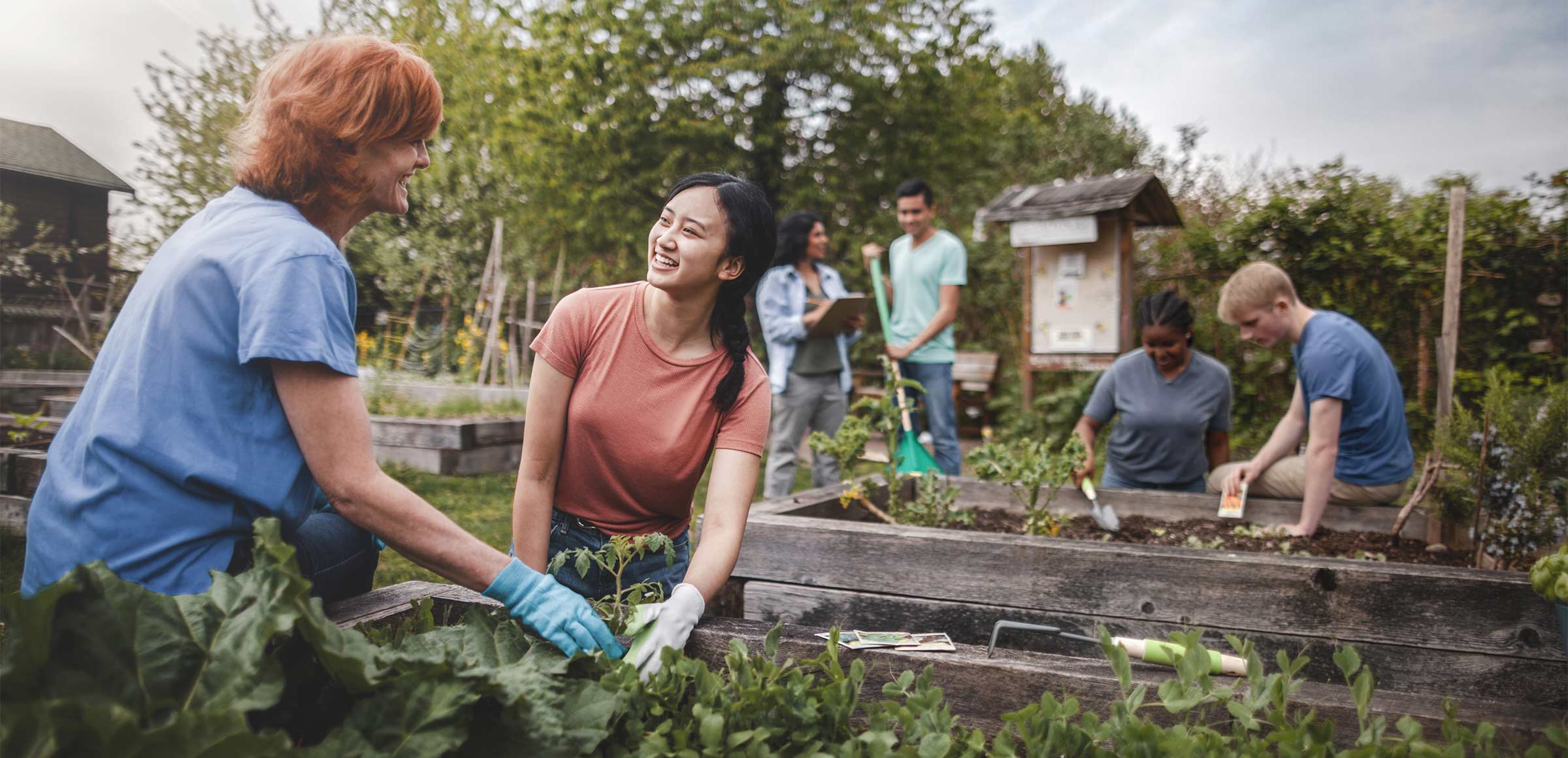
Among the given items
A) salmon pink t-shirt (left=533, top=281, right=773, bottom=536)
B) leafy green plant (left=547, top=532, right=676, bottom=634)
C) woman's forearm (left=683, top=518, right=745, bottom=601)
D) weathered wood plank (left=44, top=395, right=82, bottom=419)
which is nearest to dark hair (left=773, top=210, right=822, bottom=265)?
salmon pink t-shirt (left=533, top=281, right=773, bottom=536)

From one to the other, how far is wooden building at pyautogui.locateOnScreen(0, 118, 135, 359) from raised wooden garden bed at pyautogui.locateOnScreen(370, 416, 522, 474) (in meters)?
2.84

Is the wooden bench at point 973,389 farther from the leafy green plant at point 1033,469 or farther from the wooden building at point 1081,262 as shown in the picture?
the leafy green plant at point 1033,469

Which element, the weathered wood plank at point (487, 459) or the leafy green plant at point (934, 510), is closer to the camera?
the leafy green plant at point (934, 510)

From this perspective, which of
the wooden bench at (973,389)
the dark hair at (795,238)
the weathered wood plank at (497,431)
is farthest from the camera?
the wooden bench at (973,389)

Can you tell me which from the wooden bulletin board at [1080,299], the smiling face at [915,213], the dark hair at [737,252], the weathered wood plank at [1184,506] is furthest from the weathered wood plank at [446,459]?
the dark hair at [737,252]

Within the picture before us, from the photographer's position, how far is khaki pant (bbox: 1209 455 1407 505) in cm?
338

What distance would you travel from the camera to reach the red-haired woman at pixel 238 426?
1.21m

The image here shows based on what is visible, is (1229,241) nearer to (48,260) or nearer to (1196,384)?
(1196,384)

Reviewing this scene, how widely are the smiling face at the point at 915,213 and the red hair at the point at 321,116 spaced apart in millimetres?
3858

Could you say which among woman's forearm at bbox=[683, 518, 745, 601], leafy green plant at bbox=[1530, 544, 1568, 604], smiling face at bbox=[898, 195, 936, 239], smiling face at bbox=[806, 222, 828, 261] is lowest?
woman's forearm at bbox=[683, 518, 745, 601]

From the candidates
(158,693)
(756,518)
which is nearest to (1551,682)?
(756,518)

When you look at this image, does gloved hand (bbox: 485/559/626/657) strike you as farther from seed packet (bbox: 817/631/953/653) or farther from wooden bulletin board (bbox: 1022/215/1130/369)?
wooden bulletin board (bbox: 1022/215/1130/369)

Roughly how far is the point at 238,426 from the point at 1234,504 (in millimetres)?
3239

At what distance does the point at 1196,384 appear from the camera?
380 centimetres
